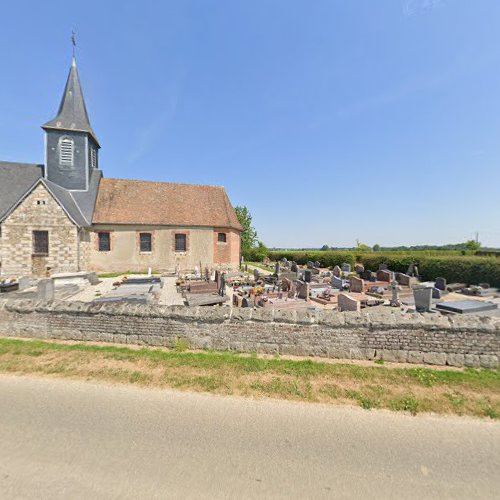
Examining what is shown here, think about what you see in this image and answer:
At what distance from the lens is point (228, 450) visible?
291 centimetres

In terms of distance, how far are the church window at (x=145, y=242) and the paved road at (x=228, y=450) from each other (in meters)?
17.5

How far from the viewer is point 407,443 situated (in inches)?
122

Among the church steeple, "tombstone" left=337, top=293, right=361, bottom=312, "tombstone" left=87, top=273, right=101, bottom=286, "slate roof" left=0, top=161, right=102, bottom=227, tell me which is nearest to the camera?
"tombstone" left=337, top=293, right=361, bottom=312

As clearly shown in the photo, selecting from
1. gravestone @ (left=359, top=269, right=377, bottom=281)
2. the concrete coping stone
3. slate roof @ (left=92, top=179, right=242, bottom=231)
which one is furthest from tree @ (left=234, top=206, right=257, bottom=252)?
the concrete coping stone

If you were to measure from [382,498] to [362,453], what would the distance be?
1.74 ft

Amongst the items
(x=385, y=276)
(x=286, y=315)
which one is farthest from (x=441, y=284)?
(x=286, y=315)

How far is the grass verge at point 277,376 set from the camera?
3.99m

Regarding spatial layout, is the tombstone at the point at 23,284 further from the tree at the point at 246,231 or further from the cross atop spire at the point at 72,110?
the tree at the point at 246,231

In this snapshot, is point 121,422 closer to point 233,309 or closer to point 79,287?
point 233,309

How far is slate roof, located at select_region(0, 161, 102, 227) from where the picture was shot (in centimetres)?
1780

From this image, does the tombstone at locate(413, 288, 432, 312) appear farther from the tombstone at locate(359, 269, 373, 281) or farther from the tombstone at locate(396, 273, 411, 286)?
the tombstone at locate(359, 269, 373, 281)

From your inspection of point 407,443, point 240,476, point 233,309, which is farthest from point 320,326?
point 240,476

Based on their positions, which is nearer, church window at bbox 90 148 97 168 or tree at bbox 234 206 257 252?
church window at bbox 90 148 97 168

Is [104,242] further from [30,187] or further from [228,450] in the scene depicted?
[228,450]
